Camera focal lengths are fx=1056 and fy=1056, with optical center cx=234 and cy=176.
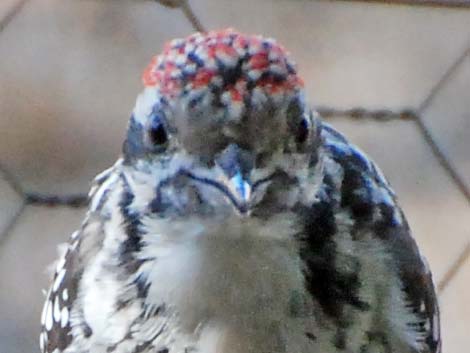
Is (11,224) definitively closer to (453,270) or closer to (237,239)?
(453,270)

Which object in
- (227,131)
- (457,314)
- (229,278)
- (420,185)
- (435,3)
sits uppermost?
(227,131)

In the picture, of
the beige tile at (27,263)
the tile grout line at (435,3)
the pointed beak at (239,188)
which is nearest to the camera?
the pointed beak at (239,188)

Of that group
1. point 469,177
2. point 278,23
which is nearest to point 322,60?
point 278,23

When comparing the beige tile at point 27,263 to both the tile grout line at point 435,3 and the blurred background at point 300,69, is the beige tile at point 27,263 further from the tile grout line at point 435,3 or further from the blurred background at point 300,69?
the tile grout line at point 435,3

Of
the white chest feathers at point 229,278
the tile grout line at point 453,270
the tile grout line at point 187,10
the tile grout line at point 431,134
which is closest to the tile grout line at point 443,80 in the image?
the tile grout line at point 431,134

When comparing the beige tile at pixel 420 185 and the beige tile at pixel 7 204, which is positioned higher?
the beige tile at pixel 7 204

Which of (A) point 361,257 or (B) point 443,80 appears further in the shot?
(B) point 443,80

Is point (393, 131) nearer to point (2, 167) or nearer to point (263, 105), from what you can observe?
point (2, 167)

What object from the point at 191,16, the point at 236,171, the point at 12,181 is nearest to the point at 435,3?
the point at 191,16

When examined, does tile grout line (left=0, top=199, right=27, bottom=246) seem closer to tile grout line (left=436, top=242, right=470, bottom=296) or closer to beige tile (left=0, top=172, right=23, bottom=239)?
beige tile (left=0, top=172, right=23, bottom=239)
